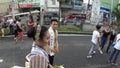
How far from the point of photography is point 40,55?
4.92 m

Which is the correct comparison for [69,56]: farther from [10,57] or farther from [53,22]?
[53,22]

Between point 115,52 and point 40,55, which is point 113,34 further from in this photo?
point 40,55

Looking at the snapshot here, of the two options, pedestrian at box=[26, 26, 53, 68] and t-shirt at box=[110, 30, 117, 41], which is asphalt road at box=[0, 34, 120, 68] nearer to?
t-shirt at box=[110, 30, 117, 41]

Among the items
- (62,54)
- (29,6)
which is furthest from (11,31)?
(29,6)

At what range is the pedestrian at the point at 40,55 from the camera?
16.1 ft

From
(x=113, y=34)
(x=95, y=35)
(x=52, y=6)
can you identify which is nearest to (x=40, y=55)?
(x=95, y=35)

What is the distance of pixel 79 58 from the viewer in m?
14.8

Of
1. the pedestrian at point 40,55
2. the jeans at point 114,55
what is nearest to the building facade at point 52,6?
the jeans at point 114,55

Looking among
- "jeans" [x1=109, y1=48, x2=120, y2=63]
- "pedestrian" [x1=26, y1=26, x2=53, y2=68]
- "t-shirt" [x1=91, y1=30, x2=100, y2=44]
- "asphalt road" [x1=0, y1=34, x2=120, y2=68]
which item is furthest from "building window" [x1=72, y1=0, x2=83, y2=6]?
"pedestrian" [x1=26, y1=26, x2=53, y2=68]

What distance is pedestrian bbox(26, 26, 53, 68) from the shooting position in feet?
16.1

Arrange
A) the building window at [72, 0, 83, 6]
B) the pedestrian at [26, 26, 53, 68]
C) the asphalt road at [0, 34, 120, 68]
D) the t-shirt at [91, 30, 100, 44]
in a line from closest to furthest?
the pedestrian at [26, 26, 53, 68] < the asphalt road at [0, 34, 120, 68] < the t-shirt at [91, 30, 100, 44] < the building window at [72, 0, 83, 6]

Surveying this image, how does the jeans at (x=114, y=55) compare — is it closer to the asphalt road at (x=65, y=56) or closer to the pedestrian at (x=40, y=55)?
the asphalt road at (x=65, y=56)

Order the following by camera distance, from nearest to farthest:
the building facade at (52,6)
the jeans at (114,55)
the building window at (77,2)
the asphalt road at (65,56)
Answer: the asphalt road at (65,56) → the jeans at (114,55) → the building facade at (52,6) → the building window at (77,2)

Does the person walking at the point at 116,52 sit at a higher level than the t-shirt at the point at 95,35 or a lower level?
lower
